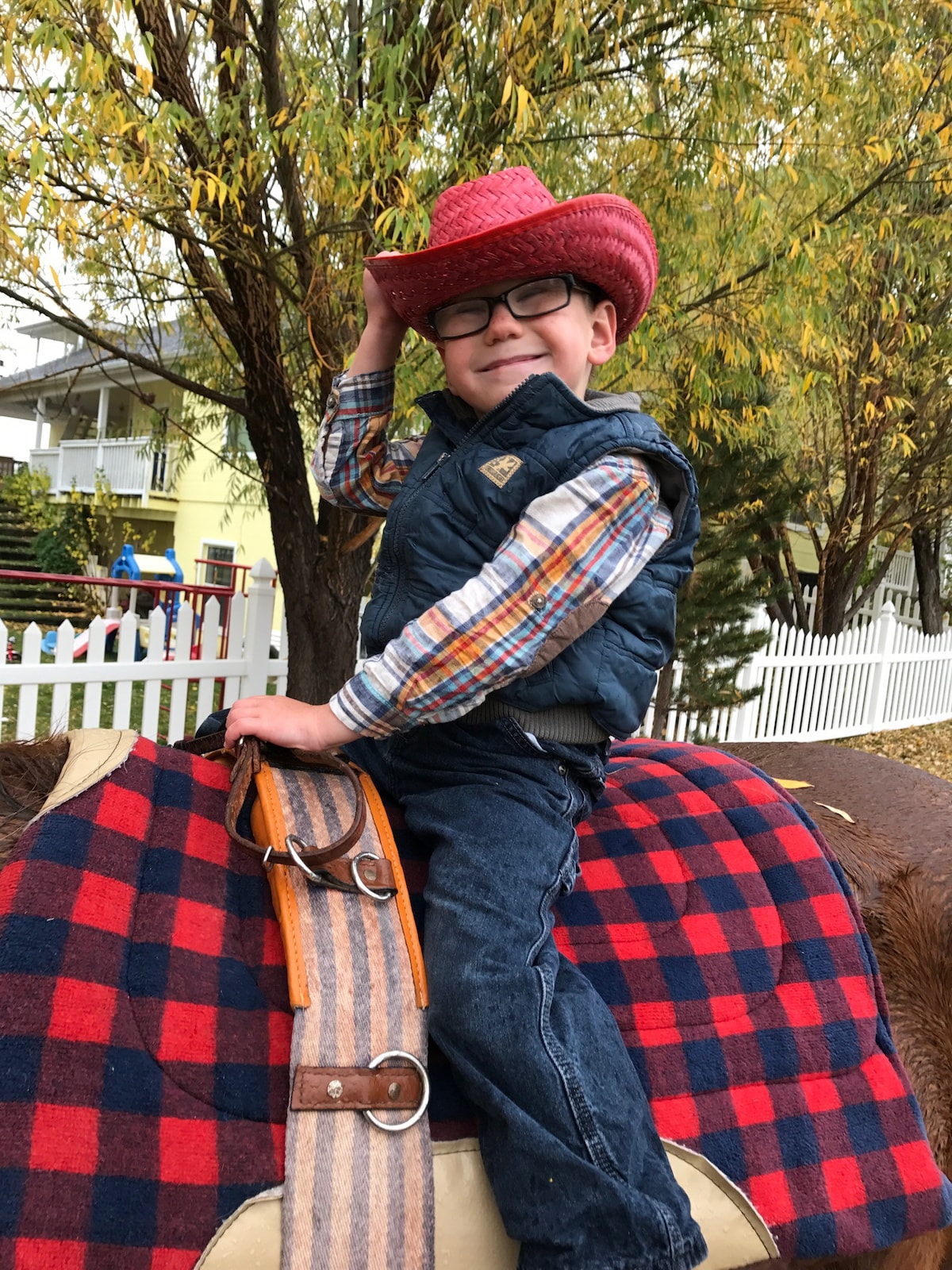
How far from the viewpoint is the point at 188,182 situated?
10.1 ft

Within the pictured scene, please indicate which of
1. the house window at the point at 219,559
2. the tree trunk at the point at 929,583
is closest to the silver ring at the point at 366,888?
the tree trunk at the point at 929,583

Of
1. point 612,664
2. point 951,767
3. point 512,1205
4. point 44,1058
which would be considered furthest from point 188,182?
point 951,767

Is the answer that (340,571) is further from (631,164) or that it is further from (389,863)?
(389,863)

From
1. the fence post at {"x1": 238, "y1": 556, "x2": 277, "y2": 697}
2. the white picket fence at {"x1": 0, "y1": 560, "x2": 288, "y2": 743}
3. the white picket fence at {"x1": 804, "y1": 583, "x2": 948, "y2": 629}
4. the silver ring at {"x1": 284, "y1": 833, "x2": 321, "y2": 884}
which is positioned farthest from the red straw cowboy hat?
the white picket fence at {"x1": 804, "y1": 583, "x2": 948, "y2": 629}

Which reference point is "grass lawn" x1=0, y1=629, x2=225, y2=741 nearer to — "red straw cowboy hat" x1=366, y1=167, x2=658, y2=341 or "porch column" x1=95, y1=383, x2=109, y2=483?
"red straw cowboy hat" x1=366, y1=167, x2=658, y2=341

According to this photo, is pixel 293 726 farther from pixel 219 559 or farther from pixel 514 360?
pixel 219 559

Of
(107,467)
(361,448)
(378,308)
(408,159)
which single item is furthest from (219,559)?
(378,308)

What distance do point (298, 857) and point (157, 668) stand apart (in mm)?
4161

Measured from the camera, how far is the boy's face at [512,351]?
1.54 m

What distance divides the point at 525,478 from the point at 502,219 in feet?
1.61

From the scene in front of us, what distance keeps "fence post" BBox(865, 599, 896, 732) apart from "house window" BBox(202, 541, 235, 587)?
11.1 meters

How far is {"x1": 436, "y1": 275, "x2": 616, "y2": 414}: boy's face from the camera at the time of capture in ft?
5.06

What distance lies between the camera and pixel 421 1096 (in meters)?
1.17

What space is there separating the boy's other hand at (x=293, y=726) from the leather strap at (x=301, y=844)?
31 mm
